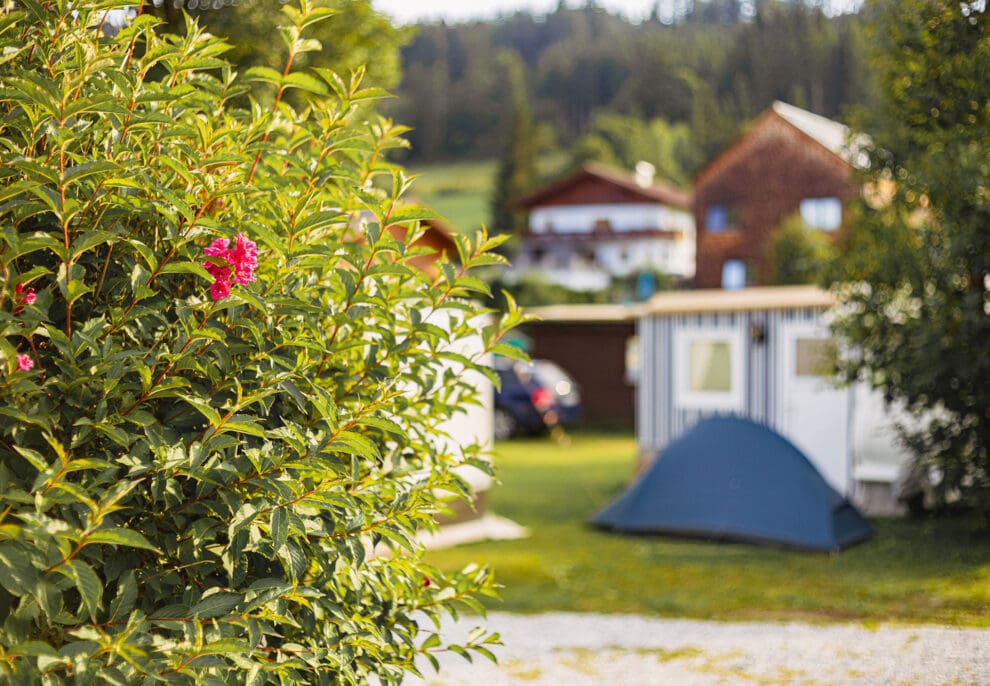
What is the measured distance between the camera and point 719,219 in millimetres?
40812

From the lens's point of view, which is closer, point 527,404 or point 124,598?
point 124,598

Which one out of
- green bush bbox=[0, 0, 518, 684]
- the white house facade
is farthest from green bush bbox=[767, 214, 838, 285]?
green bush bbox=[0, 0, 518, 684]

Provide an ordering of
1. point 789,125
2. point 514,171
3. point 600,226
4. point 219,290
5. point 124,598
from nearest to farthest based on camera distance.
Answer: point 124,598
point 219,290
point 789,125
point 600,226
point 514,171

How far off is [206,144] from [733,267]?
39.3 metres

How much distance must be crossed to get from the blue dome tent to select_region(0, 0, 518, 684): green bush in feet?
24.5

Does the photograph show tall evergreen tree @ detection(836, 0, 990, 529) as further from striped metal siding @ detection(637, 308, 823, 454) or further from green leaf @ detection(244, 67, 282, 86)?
green leaf @ detection(244, 67, 282, 86)

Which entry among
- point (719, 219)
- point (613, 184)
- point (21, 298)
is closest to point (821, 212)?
point (719, 219)

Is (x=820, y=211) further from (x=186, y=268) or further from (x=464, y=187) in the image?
(x=464, y=187)

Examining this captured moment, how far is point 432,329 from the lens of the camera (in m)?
3.24

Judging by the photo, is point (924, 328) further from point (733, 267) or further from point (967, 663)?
point (733, 267)

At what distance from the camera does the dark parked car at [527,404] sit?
21.6m

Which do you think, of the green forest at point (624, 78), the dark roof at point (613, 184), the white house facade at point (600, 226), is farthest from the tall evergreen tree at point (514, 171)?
the white house facade at point (600, 226)

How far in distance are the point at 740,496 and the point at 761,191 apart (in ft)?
98.7

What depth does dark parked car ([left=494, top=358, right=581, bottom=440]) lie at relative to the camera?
852 inches
